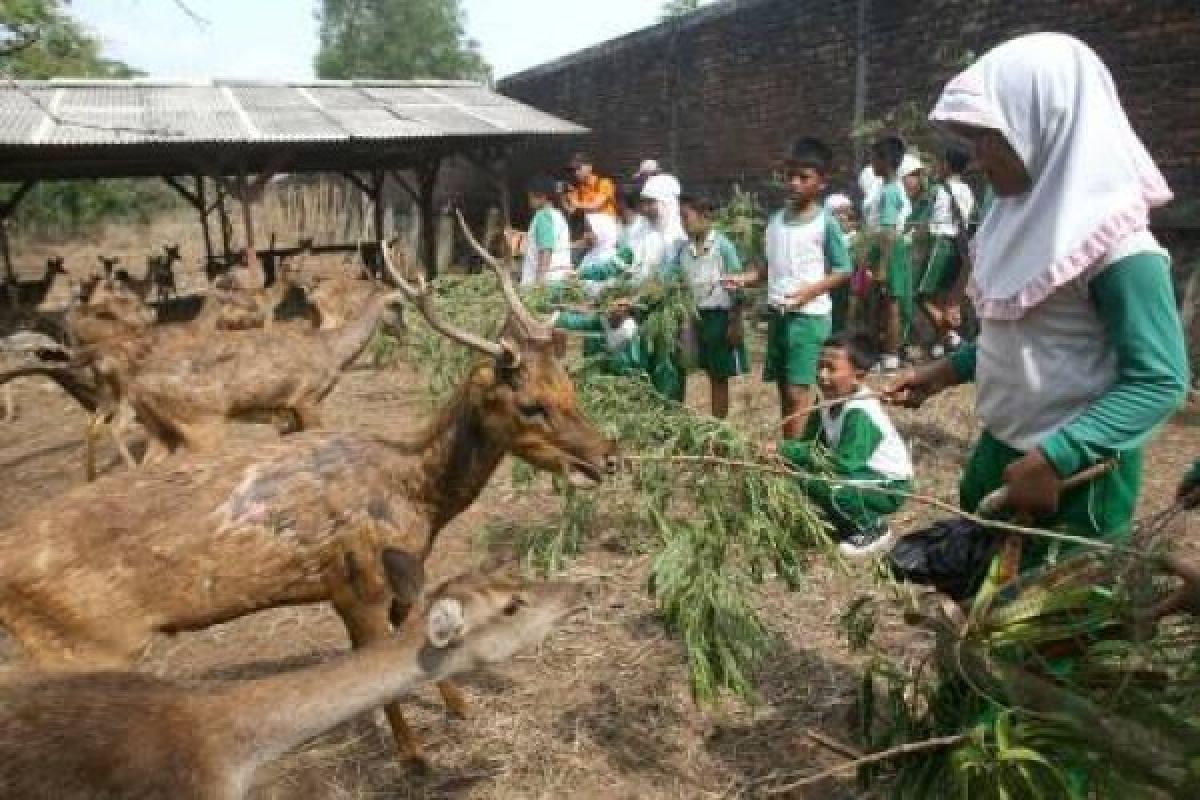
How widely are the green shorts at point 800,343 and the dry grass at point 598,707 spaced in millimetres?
524

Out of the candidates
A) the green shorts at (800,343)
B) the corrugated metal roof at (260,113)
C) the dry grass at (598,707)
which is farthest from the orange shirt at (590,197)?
the dry grass at (598,707)

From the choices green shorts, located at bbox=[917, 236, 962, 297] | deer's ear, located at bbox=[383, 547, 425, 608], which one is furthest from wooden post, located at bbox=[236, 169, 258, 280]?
deer's ear, located at bbox=[383, 547, 425, 608]

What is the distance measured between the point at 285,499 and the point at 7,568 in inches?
37.4

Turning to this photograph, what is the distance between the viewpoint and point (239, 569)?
338 centimetres

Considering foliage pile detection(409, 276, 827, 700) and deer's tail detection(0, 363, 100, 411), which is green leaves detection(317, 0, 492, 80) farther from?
foliage pile detection(409, 276, 827, 700)

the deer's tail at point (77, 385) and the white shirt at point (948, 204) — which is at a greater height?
the white shirt at point (948, 204)

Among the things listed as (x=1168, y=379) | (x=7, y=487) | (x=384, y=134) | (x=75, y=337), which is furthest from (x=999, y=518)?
(x=384, y=134)

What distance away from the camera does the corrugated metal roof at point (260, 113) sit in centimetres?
1351

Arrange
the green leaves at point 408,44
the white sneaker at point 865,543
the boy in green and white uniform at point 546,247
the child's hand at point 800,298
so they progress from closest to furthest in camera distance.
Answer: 1. the white sneaker at point 865,543
2. the child's hand at point 800,298
3. the boy in green and white uniform at point 546,247
4. the green leaves at point 408,44

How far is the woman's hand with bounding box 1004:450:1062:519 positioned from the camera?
214 centimetres

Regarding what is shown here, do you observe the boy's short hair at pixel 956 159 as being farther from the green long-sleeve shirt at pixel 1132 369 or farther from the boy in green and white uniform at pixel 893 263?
the green long-sleeve shirt at pixel 1132 369

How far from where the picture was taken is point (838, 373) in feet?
15.4

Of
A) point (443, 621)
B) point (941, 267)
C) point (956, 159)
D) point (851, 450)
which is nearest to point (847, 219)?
point (941, 267)

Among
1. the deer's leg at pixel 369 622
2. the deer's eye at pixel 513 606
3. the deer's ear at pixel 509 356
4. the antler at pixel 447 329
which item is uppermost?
the antler at pixel 447 329
